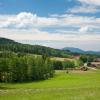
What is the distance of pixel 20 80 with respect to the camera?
114062mm

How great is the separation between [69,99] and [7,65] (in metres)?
95.5

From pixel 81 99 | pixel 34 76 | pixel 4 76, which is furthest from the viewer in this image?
pixel 34 76

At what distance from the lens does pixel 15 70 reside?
11512cm

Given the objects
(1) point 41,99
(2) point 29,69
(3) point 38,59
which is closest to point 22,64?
(2) point 29,69

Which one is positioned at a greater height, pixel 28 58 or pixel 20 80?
pixel 28 58

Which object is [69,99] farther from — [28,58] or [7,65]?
[28,58]

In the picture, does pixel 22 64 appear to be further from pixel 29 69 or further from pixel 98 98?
pixel 98 98

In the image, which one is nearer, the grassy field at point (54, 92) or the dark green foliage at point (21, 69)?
the grassy field at point (54, 92)

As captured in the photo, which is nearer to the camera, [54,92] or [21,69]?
[54,92]

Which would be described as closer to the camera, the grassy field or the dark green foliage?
the grassy field

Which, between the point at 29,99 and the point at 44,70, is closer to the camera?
the point at 29,99

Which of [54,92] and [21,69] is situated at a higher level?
[21,69]

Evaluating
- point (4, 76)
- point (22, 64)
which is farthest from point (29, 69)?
point (4, 76)

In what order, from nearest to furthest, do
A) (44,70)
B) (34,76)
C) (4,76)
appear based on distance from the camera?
(4,76)
(34,76)
(44,70)
